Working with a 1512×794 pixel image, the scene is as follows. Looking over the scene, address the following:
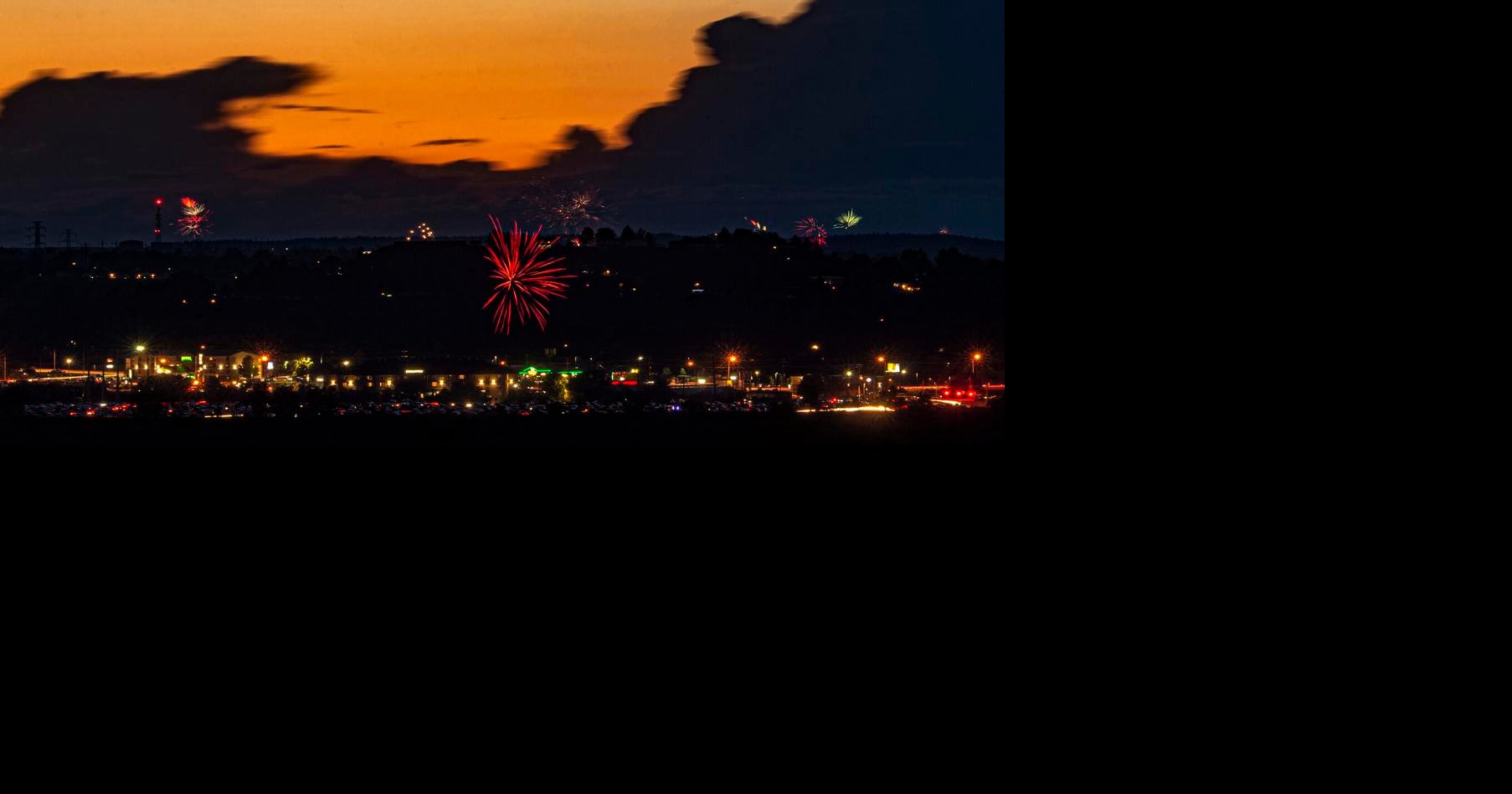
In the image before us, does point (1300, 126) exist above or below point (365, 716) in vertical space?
above

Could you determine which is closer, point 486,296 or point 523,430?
point 523,430

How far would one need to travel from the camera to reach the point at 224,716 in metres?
2.92

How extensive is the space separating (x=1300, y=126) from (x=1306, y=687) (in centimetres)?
141

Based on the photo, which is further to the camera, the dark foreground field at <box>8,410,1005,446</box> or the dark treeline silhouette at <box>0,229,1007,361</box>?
the dark treeline silhouette at <box>0,229,1007,361</box>

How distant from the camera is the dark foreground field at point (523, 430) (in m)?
17.0

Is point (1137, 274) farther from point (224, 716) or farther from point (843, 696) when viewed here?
point (224, 716)

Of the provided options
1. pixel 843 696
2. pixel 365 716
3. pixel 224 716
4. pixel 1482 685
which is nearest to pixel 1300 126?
pixel 1482 685

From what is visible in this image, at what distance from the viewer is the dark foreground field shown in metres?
17.0

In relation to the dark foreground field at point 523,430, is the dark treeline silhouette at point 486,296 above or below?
above

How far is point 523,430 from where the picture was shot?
20.1 meters

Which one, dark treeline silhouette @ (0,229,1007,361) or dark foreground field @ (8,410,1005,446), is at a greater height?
dark treeline silhouette @ (0,229,1007,361)

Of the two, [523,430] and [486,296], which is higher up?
[486,296]

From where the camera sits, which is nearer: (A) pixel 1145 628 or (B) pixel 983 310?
(A) pixel 1145 628

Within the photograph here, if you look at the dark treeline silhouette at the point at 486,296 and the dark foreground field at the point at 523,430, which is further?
the dark treeline silhouette at the point at 486,296
